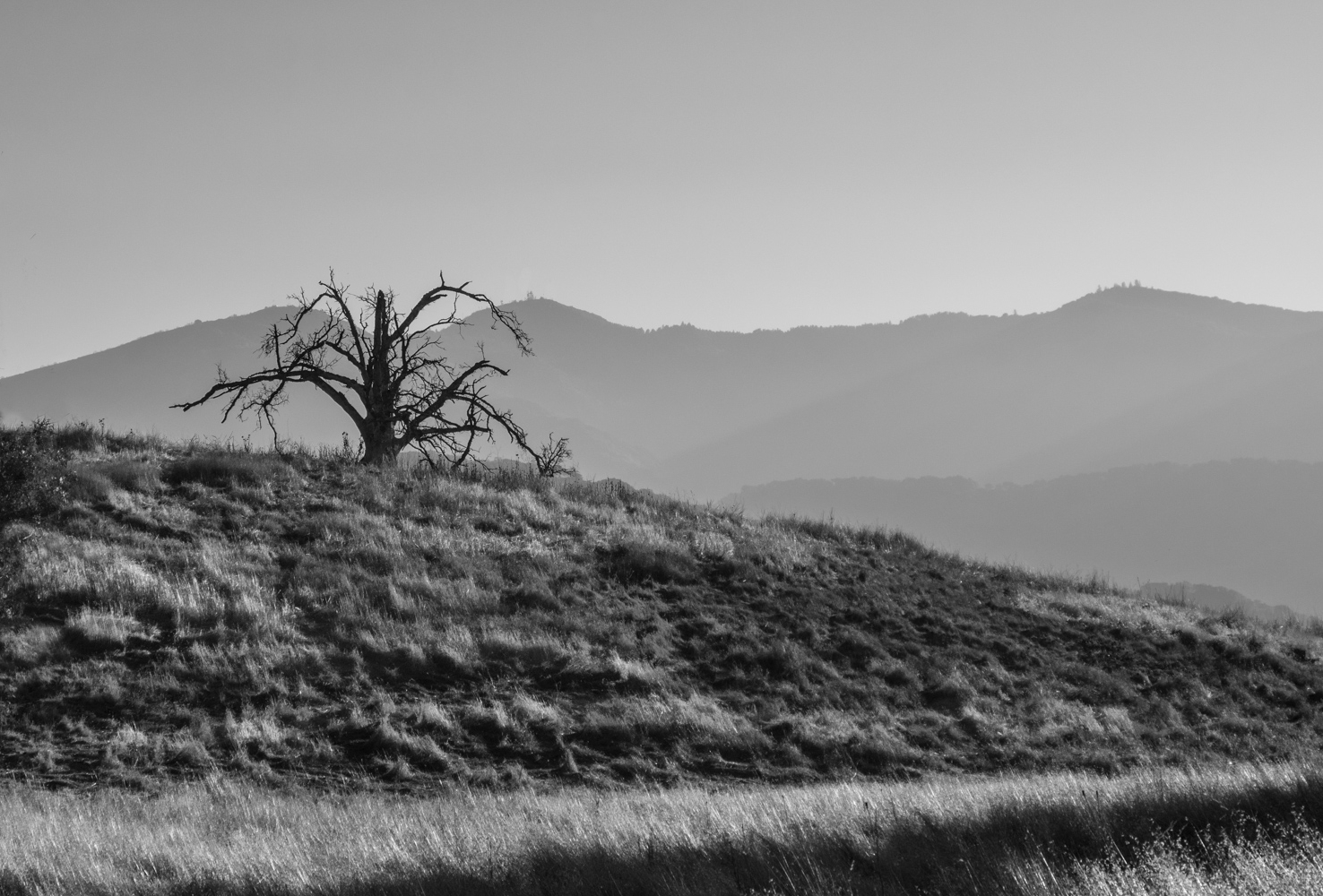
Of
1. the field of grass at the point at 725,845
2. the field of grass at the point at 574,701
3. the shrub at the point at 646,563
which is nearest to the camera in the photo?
the field of grass at the point at 725,845

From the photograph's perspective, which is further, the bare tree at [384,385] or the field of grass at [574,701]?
the bare tree at [384,385]

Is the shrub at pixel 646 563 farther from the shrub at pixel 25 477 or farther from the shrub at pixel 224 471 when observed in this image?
the shrub at pixel 25 477

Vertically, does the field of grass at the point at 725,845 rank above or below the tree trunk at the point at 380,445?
below

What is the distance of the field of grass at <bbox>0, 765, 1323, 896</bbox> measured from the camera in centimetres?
714

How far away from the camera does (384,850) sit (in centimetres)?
791

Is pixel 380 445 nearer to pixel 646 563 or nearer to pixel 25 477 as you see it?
pixel 646 563

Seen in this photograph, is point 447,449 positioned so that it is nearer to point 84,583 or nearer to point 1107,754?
point 84,583

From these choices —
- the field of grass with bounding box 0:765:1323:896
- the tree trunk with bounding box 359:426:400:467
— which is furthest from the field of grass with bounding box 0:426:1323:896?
the tree trunk with bounding box 359:426:400:467

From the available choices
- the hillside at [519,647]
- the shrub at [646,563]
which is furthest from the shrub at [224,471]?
the shrub at [646,563]

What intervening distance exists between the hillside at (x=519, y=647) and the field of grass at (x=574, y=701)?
0.23 feet

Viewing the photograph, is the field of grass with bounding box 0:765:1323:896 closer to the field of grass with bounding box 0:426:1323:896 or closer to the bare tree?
the field of grass with bounding box 0:426:1323:896

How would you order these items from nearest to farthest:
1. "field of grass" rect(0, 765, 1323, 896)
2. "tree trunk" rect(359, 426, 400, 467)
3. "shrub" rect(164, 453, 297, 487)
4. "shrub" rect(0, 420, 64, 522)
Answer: "field of grass" rect(0, 765, 1323, 896), "shrub" rect(0, 420, 64, 522), "shrub" rect(164, 453, 297, 487), "tree trunk" rect(359, 426, 400, 467)

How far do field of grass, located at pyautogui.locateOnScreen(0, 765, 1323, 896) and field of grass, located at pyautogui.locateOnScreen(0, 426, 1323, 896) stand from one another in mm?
38

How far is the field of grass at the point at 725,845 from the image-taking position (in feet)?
23.4
